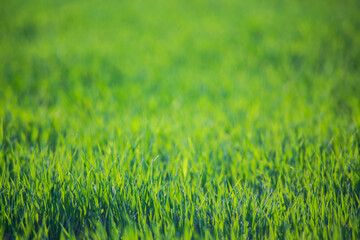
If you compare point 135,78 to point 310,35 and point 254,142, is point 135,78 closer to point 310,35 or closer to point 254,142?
point 254,142

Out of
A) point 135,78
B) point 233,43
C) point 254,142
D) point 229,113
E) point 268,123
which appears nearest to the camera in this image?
point 254,142

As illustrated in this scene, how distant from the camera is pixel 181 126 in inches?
89.4

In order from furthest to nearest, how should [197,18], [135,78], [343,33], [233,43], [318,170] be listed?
[197,18] < [233,43] < [343,33] < [135,78] < [318,170]

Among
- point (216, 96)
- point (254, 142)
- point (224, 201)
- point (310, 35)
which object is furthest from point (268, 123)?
point (310, 35)

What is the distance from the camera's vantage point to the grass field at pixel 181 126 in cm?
127

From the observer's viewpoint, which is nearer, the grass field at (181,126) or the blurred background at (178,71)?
the grass field at (181,126)

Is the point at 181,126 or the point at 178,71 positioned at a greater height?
the point at 178,71

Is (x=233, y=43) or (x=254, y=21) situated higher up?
(x=254, y=21)

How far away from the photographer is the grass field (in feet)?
4.17

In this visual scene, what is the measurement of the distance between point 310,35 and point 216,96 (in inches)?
124

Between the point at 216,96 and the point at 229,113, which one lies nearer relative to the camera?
the point at 229,113

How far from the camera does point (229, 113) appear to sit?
2.62m

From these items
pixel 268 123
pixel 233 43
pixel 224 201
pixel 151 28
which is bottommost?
pixel 224 201

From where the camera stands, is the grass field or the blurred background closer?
the grass field
